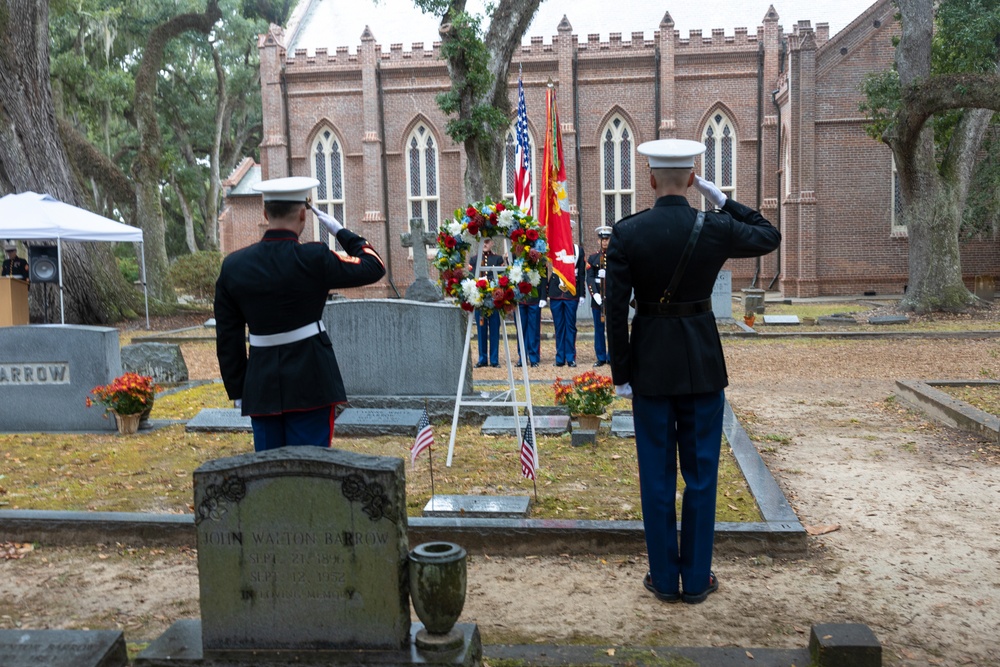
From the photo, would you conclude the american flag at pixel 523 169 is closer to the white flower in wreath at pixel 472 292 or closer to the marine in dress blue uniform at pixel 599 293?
the marine in dress blue uniform at pixel 599 293

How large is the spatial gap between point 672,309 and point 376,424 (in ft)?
16.6

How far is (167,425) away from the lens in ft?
31.9

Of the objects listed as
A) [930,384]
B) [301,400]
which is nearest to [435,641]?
[301,400]

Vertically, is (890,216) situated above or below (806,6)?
below

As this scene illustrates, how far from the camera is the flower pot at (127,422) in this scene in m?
9.30

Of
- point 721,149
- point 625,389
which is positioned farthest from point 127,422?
point 721,149

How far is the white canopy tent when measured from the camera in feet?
57.2

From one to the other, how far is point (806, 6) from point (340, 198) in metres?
18.3

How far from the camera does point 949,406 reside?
29.3ft

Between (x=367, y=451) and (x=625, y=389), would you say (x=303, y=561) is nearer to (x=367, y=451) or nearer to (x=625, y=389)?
(x=625, y=389)

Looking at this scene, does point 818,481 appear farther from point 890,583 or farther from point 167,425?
point 167,425

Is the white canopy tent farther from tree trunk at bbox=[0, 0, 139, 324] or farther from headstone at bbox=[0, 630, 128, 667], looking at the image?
headstone at bbox=[0, 630, 128, 667]

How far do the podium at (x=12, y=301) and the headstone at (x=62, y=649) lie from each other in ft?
55.1

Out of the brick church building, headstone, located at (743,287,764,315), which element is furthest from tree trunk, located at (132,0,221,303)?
headstone, located at (743,287,764,315)
